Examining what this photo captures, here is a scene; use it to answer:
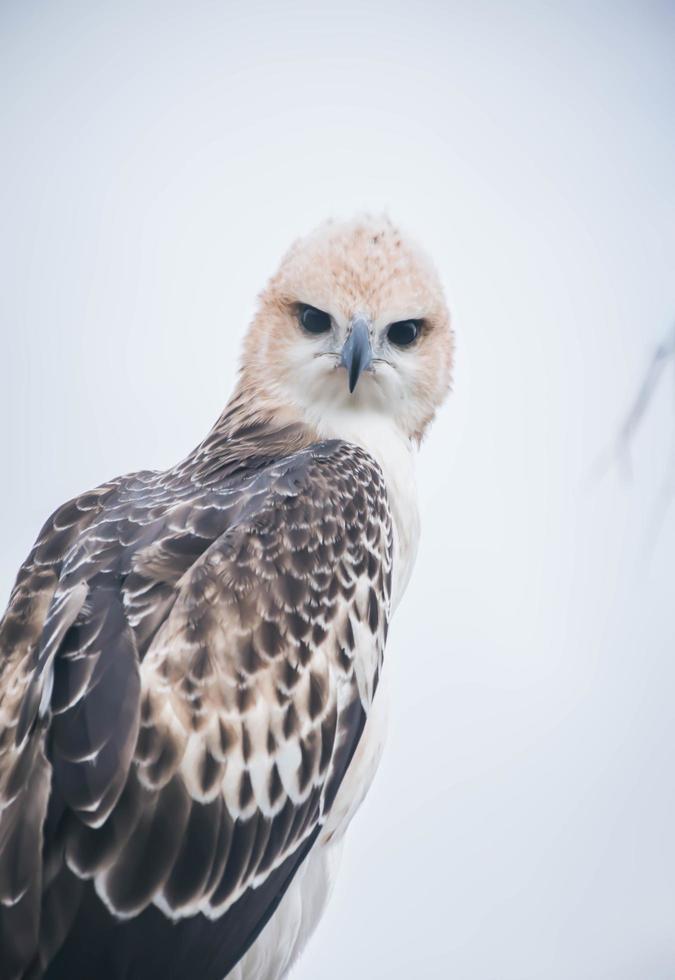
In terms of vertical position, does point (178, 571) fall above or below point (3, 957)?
above

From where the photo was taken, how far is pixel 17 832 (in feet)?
6.63

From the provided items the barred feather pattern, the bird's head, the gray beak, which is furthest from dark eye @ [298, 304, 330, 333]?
the barred feather pattern

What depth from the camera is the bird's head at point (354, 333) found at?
2830mm

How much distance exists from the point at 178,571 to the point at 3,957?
0.85 metres

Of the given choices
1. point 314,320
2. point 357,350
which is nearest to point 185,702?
point 357,350

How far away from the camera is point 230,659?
2.29 metres

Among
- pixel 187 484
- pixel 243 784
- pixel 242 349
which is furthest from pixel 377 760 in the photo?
pixel 242 349

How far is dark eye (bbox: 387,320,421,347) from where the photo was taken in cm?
294

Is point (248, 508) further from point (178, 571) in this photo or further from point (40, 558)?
point (40, 558)

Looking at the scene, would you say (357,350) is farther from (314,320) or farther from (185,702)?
(185,702)

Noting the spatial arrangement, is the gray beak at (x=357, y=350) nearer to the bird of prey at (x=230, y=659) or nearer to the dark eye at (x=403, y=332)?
the bird of prey at (x=230, y=659)

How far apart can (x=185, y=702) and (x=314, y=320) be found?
121 centimetres

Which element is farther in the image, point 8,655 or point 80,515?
point 80,515

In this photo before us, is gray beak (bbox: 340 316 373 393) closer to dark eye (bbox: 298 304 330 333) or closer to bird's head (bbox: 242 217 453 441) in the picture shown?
bird's head (bbox: 242 217 453 441)
